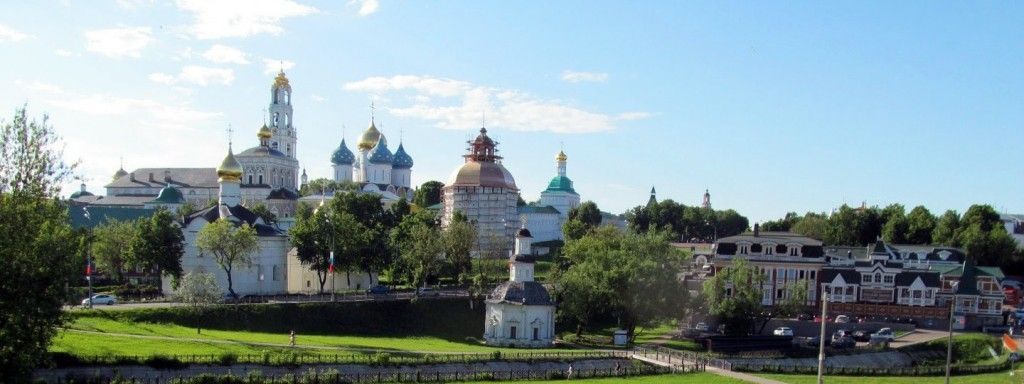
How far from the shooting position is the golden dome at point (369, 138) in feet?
477

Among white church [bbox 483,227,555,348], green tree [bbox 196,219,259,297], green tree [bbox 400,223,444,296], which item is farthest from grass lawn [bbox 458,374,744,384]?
green tree [bbox 196,219,259,297]

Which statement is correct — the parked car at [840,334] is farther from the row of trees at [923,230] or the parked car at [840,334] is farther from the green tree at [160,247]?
the green tree at [160,247]

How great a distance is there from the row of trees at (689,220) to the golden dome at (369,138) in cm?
4128

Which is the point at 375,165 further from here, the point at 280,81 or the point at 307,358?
the point at 307,358

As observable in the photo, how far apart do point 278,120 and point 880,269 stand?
9583cm

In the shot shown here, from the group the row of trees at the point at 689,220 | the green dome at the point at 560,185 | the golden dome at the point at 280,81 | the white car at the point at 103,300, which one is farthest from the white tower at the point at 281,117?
the white car at the point at 103,300

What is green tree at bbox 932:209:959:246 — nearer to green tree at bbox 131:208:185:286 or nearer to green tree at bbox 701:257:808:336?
green tree at bbox 701:257:808:336

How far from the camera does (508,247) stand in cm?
9319

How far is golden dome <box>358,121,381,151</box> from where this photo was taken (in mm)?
145250

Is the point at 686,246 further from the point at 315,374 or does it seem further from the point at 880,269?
the point at 315,374

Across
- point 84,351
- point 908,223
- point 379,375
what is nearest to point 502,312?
point 379,375

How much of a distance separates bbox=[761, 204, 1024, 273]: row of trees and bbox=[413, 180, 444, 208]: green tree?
157 ft

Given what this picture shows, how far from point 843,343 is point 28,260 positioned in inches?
1862

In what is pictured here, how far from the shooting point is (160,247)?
63.8 metres
